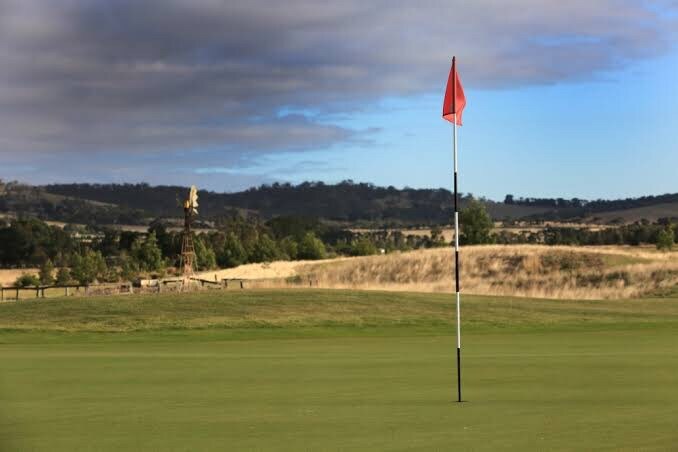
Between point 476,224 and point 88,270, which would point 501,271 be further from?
point 88,270

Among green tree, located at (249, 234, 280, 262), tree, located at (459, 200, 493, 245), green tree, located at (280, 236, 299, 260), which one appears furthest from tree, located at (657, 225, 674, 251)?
green tree, located at (249, 234, 280, 262)

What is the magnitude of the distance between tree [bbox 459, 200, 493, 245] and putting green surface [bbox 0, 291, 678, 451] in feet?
188

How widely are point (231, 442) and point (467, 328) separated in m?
20.6

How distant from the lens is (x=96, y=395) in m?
12.2

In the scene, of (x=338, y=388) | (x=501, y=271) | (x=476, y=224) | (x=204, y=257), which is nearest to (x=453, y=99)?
(x=338, y=388)

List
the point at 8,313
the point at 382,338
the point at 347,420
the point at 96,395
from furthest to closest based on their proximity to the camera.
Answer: the point at 8,313
the point at 382,338
the point at 96,395
the point at 347,420

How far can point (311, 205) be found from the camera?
171250 mm

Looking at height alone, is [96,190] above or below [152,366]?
above

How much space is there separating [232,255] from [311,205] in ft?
287

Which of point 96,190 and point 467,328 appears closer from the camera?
point 467,328

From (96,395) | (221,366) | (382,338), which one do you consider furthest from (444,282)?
(96,395)

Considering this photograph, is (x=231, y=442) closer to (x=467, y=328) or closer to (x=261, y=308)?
(x=467, y=328)

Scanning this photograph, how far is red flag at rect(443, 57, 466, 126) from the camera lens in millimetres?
13023

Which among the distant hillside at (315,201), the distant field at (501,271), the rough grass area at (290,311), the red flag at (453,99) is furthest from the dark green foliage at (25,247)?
the red flag at (453,99)
